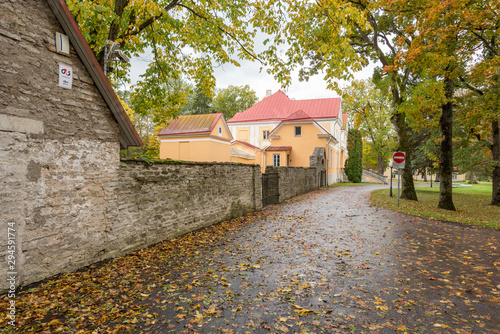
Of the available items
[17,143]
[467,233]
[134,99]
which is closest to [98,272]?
[17,143]

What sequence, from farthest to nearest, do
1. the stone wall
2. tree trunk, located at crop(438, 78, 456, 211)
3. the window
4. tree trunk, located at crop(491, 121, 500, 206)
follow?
the window
tree trunk, located at crop(491, 121, 500, 206)
tree trunk, located at crop(438, 78, 456, 211)
the stone wall

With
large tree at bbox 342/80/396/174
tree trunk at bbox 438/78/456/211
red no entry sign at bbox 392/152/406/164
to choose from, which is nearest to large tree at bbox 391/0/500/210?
tree trunk at bbox 438/78/456/211

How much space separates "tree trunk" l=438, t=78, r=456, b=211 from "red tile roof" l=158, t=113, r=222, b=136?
59.1 ft

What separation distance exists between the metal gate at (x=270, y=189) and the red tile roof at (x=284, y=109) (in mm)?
23829

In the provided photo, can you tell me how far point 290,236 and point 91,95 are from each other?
19.8 feet

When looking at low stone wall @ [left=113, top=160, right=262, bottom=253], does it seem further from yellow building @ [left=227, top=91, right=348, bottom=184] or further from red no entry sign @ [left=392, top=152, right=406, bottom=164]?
yellow building @ [left=227, top=91, right=348, bottom=184]

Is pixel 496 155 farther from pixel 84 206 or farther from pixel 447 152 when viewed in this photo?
pixel 84 206

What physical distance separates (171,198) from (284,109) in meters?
34.7

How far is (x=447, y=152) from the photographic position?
39.3 feet

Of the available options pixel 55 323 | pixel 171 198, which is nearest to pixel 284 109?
pixel 171 198

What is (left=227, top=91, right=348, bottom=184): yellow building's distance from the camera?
2806 centimetres

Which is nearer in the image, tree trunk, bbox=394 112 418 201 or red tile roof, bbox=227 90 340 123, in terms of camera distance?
tree trunk, bbox=394 112 418 201

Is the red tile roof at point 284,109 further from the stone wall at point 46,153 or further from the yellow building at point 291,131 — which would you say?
the stone wall at point 46,153

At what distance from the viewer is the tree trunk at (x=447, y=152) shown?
1202 centimetres
